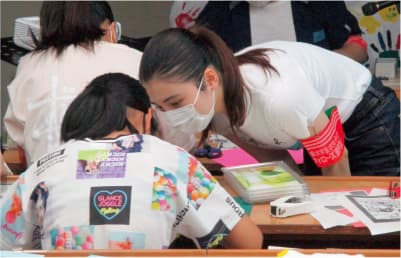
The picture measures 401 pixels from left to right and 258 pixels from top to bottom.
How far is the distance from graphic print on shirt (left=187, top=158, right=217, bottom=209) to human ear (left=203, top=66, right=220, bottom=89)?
382 millimetres

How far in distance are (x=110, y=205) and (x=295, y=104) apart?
25.3 inches

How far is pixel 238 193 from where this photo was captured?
2.07 m

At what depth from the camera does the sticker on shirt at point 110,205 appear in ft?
4.73

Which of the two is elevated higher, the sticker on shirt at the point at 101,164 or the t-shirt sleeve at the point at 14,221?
the sticker on shirt at the point at 101,164

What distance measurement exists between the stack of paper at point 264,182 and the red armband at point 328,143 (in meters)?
0.11

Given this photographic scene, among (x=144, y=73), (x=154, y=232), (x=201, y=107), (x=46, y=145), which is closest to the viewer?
(x=154, y=232)

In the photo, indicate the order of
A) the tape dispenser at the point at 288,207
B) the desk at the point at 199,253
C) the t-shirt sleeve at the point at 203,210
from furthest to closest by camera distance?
the tape dispenser at the point at 288,207 → the t-shirt sleeve at the point at 203,210 → the desk at the point at 199,253

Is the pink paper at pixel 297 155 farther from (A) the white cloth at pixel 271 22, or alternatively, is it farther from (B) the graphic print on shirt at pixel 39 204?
(B) the graphic print on shirt at pixel 39 204

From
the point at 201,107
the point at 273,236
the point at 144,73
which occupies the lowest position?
the point at 273,236

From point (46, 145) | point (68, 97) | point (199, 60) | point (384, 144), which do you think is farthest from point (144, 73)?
point (384, 144)

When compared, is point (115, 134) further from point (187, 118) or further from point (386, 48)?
point (386, 48)

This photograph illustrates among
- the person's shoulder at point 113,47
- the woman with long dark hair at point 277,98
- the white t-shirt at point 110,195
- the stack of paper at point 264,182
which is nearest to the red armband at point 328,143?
the woman with long dark hair at point 277,98

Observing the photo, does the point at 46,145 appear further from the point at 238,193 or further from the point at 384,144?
the point at 384,144

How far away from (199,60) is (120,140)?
450 millimetres
